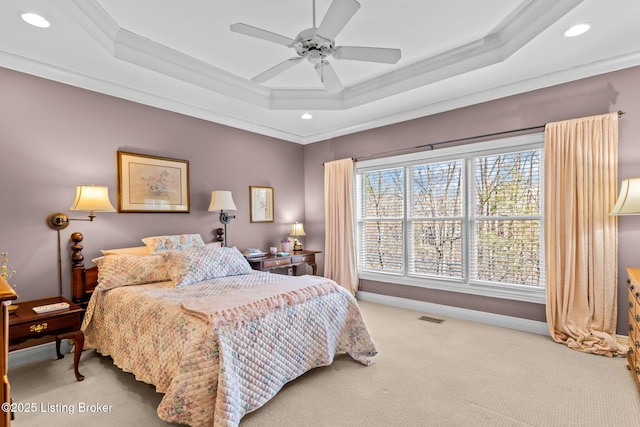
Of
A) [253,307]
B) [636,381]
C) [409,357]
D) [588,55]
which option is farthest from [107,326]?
[588,55]

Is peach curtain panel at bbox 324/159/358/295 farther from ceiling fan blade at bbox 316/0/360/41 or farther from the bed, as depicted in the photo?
ceiling fan blade at bbox 316/0/360/41

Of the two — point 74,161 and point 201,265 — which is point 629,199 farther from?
point 74,161

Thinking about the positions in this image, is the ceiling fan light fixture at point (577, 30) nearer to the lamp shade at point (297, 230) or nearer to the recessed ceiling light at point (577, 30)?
the recessed ceiling light at point (577, 30)

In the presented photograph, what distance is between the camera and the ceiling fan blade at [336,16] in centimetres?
184

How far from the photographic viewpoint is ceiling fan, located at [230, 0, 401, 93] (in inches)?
75.7

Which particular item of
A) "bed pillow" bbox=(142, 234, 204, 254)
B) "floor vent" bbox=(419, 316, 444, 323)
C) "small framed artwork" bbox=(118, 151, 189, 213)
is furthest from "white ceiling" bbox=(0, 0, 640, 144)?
"floor vent" bbox=(419, 316, 444, 323)

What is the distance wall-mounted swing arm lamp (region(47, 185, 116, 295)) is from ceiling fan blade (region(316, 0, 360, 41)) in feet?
7.78

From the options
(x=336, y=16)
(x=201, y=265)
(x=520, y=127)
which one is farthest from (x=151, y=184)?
(x=520, y=127)

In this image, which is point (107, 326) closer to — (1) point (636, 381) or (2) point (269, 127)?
(2) point (269, 127)

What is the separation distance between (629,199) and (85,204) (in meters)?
4.48

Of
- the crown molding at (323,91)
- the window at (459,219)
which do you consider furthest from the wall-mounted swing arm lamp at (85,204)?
the window at (459,219)

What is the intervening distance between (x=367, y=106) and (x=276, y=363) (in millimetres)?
3126

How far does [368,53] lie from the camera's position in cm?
229

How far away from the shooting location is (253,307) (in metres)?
2.13
